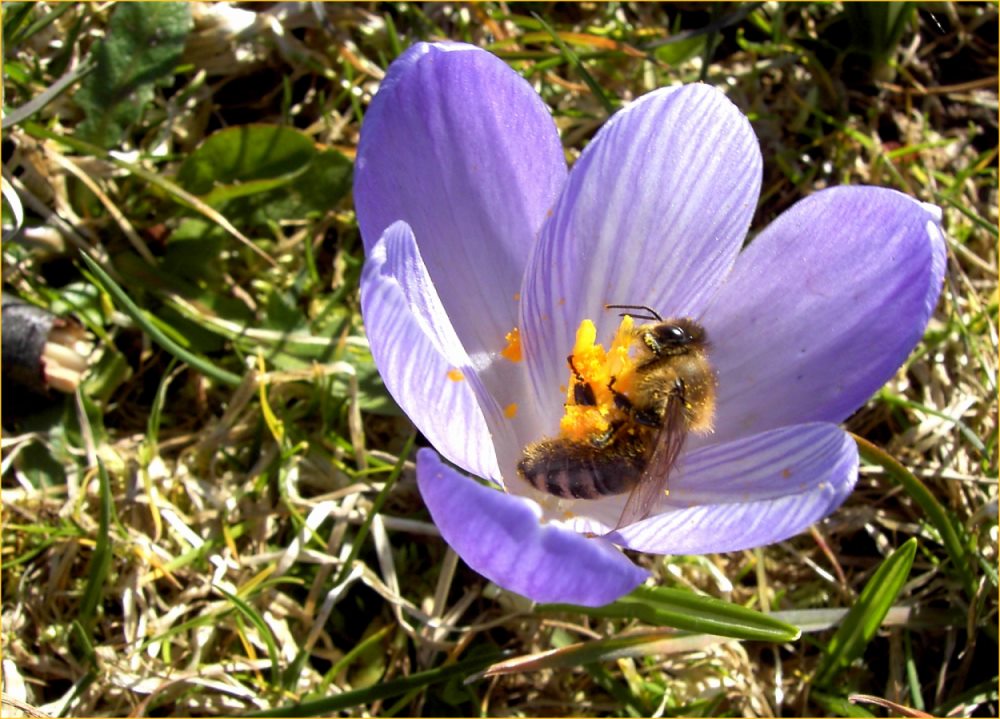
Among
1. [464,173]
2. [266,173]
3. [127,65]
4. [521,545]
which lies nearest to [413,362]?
[521,545]

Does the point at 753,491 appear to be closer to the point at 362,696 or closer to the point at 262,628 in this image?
the point at 362,696

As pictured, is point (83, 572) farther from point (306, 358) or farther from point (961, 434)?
point (961, 434)

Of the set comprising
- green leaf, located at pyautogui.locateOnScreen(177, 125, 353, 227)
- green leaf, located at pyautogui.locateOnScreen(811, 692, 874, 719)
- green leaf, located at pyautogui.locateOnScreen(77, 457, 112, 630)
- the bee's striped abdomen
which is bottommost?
green leaf, located at pyautogui.locateOnScreen(811, 692, 874, 719)

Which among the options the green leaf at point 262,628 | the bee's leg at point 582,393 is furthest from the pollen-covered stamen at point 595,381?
the green leaf at point 262,628

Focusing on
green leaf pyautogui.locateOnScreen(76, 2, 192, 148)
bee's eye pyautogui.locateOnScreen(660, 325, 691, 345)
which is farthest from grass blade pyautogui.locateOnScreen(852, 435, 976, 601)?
green leaf pyautogui.locateOnScreen(76, 2, 192, 148)

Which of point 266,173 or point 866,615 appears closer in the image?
point 866,615

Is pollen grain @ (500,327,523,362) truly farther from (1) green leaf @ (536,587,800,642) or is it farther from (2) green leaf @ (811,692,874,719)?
(2) green leaf @ (811,692,874,719)
